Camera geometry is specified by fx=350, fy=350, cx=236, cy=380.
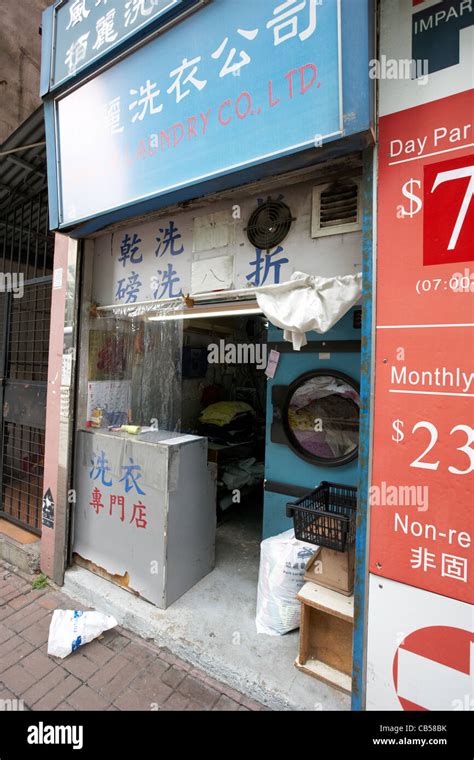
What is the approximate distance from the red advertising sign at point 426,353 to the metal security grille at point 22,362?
4.37 meters

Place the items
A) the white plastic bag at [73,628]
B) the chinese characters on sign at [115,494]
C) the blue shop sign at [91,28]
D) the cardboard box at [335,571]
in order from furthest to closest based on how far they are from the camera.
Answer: the chinese characters on sign at [115,494] → the white plastic bag at [73,628] → the blue shop sign at [91,28] → the cardboard box at [335,571]

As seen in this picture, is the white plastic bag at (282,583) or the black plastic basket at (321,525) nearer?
the black plastic basket at (321,525)

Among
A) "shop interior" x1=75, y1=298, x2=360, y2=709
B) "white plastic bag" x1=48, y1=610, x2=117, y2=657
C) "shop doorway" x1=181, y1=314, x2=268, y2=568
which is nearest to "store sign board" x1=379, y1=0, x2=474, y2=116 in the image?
"shop interior" x1=75, y1=298, x2=360, y2=709

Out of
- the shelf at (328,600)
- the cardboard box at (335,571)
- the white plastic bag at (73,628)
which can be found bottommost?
the white plastic bag at (73,628)

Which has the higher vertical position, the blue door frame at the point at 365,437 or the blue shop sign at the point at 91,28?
the blue shop sign at the point at 91,28

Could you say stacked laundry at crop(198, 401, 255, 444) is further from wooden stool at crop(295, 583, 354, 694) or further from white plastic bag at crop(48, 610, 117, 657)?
wooden stool at crop(295, 583, 354, 694)

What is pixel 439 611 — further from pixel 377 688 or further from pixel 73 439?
pixel 73 439

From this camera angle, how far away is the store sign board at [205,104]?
6.65 feet

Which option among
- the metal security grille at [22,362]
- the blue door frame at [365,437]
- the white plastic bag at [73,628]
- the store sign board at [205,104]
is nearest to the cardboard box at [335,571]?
the blue door frame at [365,437]

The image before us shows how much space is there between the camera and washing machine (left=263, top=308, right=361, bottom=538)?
345 centimetres

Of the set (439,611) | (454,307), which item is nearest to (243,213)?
(454,307)

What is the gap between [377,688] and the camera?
6.36 feet

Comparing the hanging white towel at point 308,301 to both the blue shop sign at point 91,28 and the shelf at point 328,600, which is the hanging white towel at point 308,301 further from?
the blue shop sign at point 91,28

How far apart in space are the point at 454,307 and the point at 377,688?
211cm
